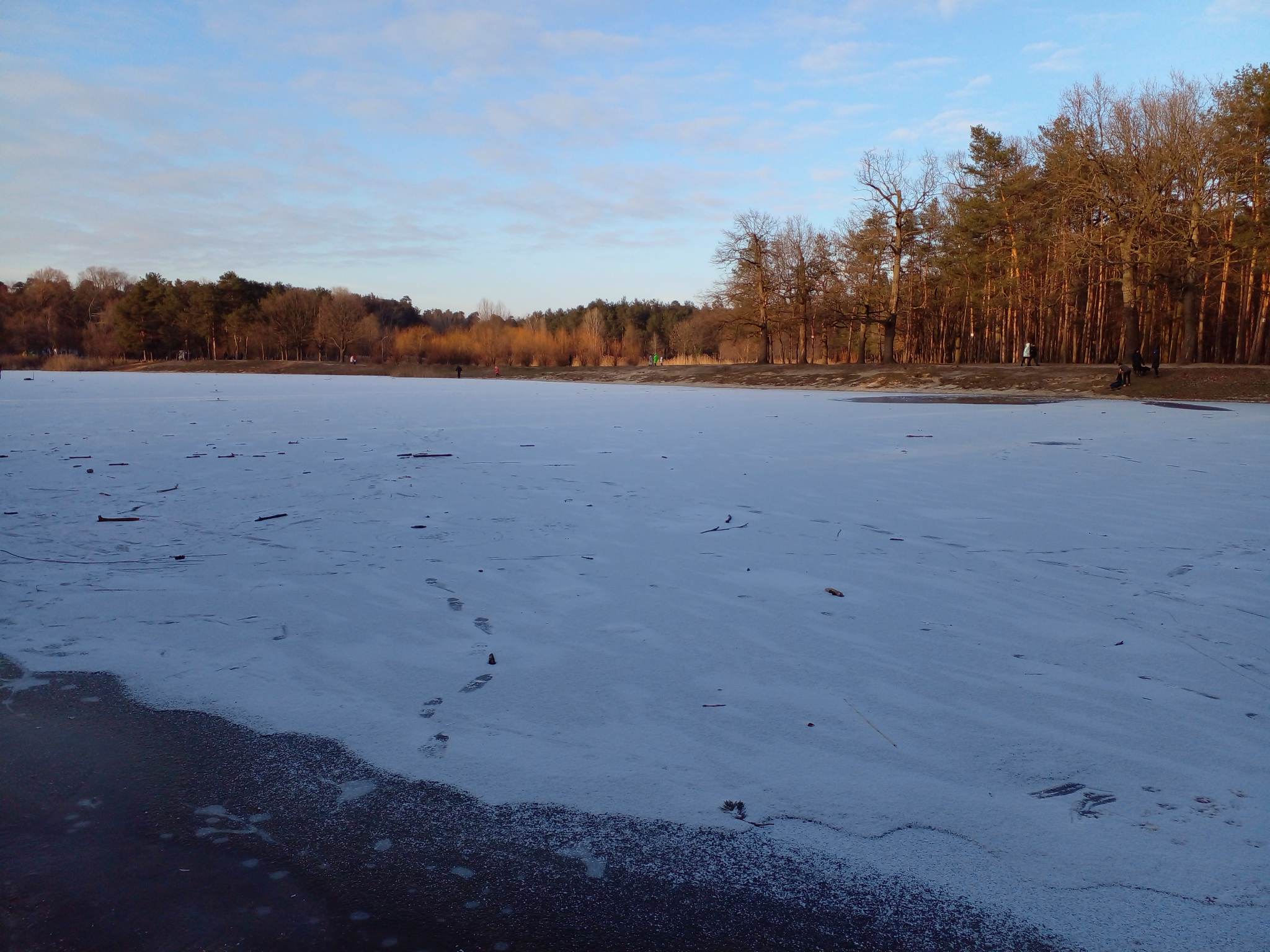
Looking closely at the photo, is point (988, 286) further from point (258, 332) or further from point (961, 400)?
point (258, 332)

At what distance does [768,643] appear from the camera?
357 cm

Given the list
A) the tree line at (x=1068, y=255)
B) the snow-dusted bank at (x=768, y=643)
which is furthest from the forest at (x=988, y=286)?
the snow-dusted bank at (x=768, y=643)

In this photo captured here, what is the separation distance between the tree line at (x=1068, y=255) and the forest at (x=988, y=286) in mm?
111

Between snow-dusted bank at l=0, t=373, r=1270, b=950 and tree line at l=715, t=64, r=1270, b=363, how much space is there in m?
24.6

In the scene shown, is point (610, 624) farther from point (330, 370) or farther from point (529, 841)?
point (330, 370)

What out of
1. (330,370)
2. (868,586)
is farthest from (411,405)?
(330,370)

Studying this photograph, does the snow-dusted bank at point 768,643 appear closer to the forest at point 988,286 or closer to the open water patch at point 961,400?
the open water patch at point 961,400

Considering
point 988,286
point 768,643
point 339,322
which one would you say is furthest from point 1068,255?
point 339,322

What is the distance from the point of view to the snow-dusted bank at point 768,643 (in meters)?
2.23

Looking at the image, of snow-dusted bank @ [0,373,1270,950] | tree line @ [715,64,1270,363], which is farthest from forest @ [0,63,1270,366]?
snow-dusted bank @ [0,373,1270,950]

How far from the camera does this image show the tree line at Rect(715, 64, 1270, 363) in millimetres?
27688

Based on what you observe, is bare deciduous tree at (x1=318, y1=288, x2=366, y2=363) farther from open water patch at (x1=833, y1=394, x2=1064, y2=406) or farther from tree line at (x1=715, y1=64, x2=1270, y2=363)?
open water patch at (x1=833, y1=394, x2=1064, y2=406)

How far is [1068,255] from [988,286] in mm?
11186

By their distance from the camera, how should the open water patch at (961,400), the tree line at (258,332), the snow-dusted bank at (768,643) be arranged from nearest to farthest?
the snow-dusted bank at (768,643)
the open water patch at (961,400)
the tree line at (258,332)
